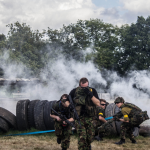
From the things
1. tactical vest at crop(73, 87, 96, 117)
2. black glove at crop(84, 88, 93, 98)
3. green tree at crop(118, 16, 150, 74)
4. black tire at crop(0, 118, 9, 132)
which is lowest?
black tire at crop(0, 118, 9, 132)

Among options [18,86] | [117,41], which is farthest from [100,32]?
[18,86]

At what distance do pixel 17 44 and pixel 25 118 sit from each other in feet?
80.9

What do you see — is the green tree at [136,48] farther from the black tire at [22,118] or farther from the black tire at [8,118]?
the black tire at [8,118]

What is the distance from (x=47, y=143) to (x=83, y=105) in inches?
102

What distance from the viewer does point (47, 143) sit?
722 cm

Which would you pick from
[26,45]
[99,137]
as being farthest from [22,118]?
[26,45]

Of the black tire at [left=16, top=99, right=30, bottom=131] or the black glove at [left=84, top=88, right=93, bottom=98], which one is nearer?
the black glove at [left=84, top=88, right=93, bottom=98]

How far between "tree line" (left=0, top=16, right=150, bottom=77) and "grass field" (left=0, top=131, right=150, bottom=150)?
1860cm

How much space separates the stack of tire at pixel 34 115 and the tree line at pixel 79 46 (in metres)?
17.6

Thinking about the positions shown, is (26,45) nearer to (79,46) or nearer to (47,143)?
(79,46)

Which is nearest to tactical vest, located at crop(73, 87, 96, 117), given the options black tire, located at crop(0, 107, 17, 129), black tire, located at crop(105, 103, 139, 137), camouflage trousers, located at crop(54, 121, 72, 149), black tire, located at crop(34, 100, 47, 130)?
camouflage trousers, located at crop(54, 121, 72, 149)

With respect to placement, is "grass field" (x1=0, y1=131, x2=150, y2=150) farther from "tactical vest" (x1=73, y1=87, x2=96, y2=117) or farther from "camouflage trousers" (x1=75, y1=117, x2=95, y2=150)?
"tactical vest" (x1=73, y1=87, x2=96, y2=117)

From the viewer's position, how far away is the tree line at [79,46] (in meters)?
28.6

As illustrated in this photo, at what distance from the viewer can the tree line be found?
28.6 meters
